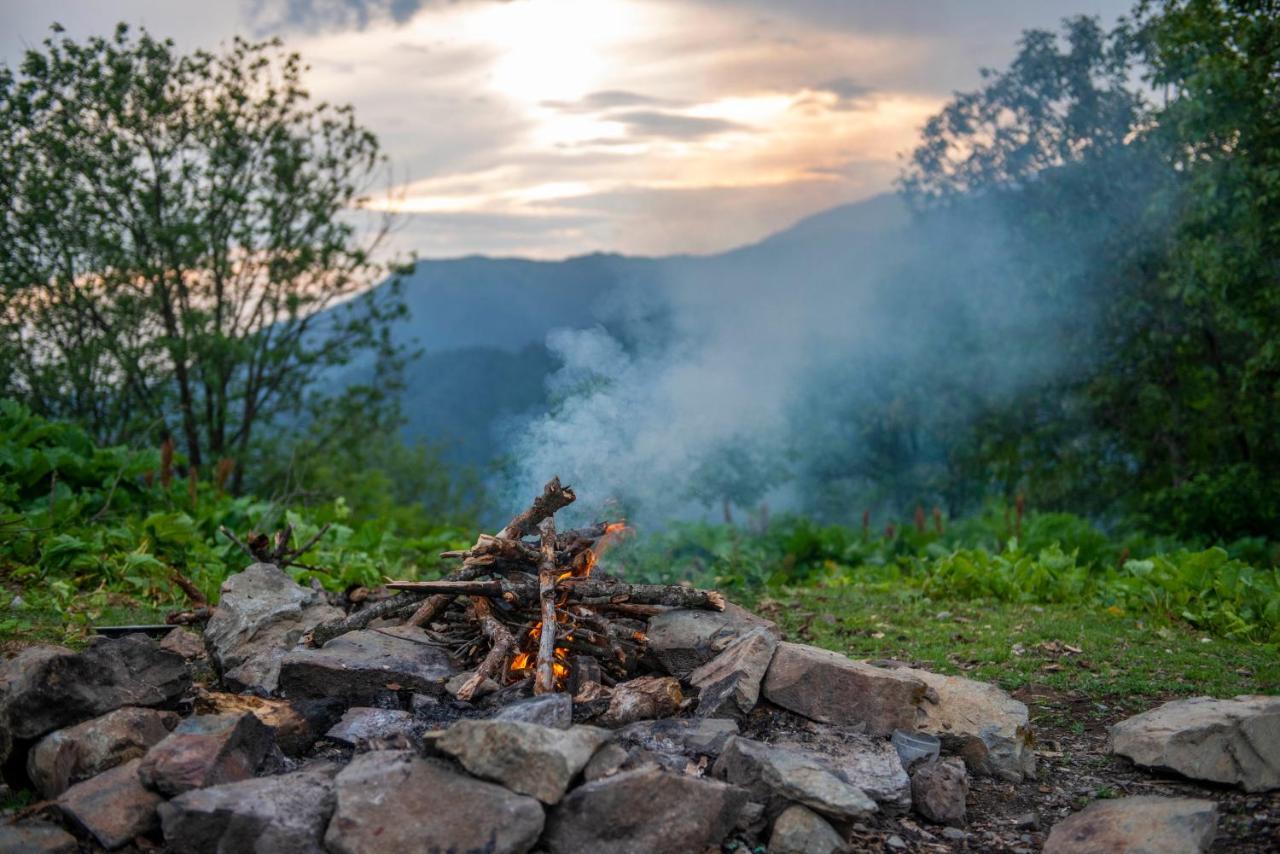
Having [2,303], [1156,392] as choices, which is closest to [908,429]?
[1156,392]

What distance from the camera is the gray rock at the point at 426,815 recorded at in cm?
371

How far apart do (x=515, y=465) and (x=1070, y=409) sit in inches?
610

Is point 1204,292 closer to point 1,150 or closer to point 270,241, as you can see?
point 270,241

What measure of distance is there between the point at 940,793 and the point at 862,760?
1.14 ft

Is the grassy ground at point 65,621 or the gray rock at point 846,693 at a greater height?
the grassy ground at point 65,621

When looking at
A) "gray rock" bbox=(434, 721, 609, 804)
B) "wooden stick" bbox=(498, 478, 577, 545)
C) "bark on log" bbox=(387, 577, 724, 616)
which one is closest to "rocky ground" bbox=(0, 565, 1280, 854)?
"gray rock" bbox=(434, 721, 609, 804)

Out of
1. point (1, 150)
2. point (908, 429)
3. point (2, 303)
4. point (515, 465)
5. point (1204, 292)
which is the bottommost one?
point (908, 429)

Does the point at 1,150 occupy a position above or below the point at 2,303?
above

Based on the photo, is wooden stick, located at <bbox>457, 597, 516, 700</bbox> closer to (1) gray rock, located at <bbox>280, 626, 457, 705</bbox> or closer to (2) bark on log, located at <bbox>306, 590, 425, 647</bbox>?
(1) gray rock, located at <bbox>280, 626, 457, 705</bbox>

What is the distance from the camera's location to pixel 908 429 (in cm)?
2572

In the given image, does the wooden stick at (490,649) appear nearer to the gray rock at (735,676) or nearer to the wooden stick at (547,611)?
the wooden stick at (547,611)

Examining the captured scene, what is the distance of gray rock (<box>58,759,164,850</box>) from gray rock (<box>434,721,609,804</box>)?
1.16 m

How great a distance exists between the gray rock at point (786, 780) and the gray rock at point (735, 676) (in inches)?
20.7

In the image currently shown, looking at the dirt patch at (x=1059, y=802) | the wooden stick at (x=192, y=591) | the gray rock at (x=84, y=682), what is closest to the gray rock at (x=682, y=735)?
the dirt patch at (x=1059, y=802)
